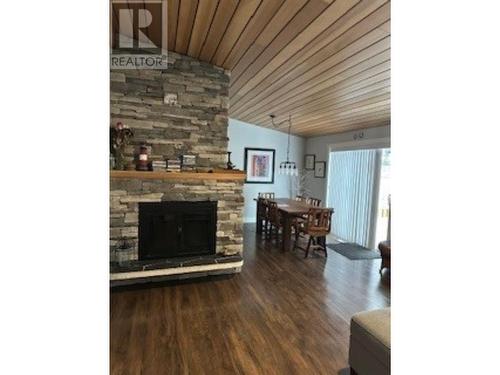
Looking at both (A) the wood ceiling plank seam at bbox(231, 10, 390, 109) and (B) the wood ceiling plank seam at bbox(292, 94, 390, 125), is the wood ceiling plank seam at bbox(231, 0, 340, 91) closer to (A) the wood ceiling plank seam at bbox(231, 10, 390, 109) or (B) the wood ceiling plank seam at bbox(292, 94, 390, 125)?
(A) the wood ceiling plank seam at bbox(231, 10, 390, 109)

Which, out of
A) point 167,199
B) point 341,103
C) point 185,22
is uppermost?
point 185,22

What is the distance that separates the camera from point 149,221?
354 cm

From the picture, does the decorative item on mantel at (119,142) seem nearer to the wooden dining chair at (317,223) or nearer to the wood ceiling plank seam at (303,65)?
the wood ceiling plank seam at (303,65)

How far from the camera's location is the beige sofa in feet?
5.60

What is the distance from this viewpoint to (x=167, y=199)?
11.7 feet

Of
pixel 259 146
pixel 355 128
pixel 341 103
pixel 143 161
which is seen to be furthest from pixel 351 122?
pixel 143 161

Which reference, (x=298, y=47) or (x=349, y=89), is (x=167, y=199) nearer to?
(x=298, y=47)

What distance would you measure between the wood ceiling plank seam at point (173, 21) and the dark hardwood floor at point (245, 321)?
2817 millimetres

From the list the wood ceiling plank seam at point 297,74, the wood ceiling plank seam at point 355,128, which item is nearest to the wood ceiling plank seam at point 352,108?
the wood ceiling plank seam at point 355,128

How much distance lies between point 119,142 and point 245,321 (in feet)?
8.00
